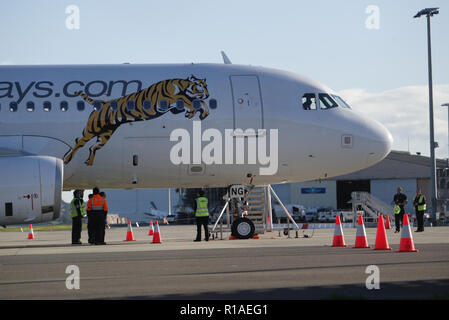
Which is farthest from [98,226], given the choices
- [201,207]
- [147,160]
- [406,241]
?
[406,241]

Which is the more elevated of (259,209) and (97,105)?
(97,105)

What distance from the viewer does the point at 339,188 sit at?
86.5 m

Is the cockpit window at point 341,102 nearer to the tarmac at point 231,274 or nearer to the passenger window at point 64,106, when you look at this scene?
the tarmac at point 231,274

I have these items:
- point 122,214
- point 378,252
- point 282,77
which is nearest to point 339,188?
point 122,214

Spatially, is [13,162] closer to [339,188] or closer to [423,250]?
[423,250]

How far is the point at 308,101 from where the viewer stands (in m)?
23.2

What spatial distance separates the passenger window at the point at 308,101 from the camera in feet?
75.9

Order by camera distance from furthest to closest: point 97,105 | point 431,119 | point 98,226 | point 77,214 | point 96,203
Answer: point 431,119 → point 77,214 → point 98,226 → point 96,203 → point 97,105

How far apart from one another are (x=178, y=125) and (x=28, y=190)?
4.88 metres

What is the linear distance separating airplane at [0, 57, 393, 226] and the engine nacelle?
3.89ft

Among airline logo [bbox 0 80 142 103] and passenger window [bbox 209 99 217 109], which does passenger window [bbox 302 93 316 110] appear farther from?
airline logo [bbox 0 80 142 103]

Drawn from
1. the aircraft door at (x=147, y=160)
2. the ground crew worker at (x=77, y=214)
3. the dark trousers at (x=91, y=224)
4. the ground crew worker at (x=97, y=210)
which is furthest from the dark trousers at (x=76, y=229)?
the aircraft door at (x=147, y=160)

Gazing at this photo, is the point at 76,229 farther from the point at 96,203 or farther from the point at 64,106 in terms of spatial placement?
the point at 64,106

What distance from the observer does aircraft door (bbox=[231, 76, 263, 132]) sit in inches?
887
